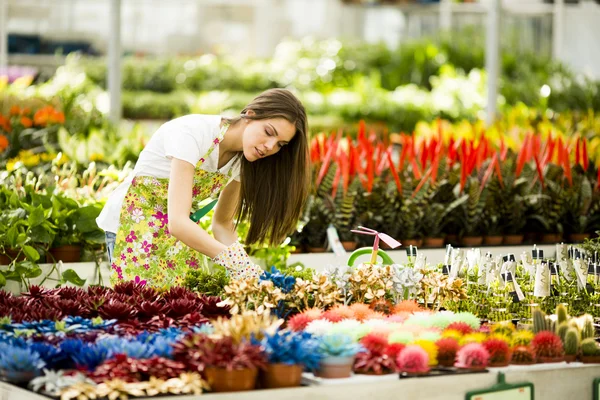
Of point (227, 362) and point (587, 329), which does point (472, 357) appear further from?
point (227, 362)

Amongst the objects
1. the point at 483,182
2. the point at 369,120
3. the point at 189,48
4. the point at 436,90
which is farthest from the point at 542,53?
the point at 483,182

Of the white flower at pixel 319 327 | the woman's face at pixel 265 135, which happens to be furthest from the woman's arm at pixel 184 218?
the white flower at pixel 319 327

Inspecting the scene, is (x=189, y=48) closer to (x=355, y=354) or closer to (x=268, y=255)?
(x=268, y=255)

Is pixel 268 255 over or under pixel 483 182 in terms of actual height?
under

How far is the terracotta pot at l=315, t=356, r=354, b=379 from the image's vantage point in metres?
2.18

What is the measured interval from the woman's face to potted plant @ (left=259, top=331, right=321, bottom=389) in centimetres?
82

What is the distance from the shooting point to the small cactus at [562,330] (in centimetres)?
249

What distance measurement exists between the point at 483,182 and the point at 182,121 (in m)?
2.30

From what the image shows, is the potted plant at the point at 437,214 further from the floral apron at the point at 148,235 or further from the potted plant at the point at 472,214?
the floral apron at the point at 148,235

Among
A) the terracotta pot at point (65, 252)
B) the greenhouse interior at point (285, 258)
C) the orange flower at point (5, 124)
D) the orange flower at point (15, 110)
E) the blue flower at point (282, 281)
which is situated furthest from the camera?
the orange flower at point (15, 110)

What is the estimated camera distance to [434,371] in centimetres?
230

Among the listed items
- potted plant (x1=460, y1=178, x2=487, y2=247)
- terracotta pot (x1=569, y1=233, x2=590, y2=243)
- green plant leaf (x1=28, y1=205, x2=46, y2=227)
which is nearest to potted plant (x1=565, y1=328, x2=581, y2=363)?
green plant leaf (x1=28, y1=205, x2=46, y2=227)

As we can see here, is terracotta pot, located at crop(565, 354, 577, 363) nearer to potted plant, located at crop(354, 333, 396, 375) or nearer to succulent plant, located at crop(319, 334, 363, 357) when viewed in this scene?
potted plant, located at crop(354, 333, 396, 375)

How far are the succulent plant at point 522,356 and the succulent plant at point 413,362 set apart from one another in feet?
0.87
